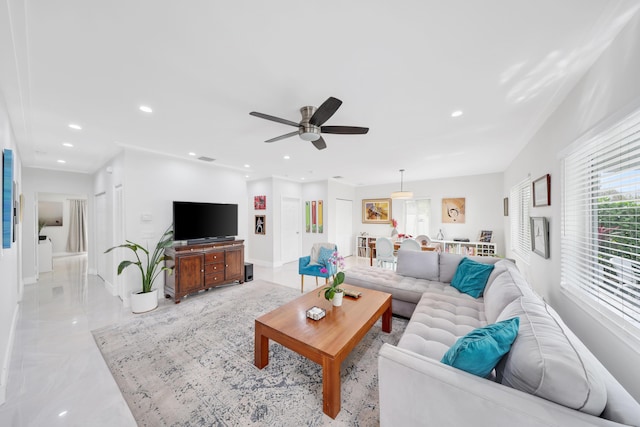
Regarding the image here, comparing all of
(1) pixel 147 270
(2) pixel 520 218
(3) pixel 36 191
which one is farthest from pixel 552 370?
(3) pixel 36 191

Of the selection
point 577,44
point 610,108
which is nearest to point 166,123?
point 577,44

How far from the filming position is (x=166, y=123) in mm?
2707

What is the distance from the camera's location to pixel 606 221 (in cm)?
162

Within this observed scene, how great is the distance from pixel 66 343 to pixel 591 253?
5072 mm

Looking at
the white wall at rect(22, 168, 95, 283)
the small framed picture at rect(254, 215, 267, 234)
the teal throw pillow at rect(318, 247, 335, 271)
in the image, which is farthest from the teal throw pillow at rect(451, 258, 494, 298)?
the white wall at rect(22, 168, 95, 283)

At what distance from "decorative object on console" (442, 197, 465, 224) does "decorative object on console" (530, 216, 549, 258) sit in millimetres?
3225

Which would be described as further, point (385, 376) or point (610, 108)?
point (610, 108)

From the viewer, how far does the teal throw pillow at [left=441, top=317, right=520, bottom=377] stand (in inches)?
44.4

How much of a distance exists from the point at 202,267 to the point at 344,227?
4.53 metres

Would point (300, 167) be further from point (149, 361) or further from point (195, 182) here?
point (149, 361)

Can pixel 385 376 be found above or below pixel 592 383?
below

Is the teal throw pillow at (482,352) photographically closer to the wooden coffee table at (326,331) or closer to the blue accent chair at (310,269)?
the wooden coffee table at (326,331)

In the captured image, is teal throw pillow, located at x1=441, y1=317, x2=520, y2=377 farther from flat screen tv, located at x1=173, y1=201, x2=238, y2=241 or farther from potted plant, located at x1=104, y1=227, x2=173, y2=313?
flat screen tv, located at x1=173, y1=201, x2=238, y2=241

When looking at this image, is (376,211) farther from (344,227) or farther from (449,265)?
(449,265)
